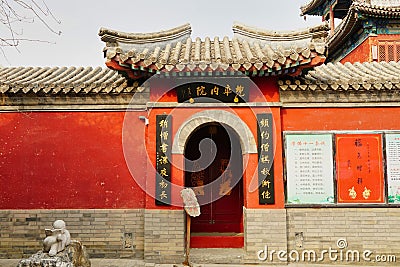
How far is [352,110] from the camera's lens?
707 cm

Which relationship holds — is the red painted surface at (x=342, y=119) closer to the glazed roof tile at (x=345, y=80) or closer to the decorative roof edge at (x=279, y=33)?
the glazed roof tile at (x=345, y=80)

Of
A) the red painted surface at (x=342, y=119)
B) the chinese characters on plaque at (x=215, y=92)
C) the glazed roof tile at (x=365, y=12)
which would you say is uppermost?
the glazed roof tile at (x=365, y=12)

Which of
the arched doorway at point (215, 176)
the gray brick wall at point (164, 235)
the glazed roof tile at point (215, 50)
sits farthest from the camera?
the arched doorway at point (215, 176)

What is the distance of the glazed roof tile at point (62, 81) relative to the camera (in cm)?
705

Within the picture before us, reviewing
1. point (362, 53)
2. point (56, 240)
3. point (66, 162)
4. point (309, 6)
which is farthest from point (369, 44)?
point (56, 240)

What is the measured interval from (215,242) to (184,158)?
177 cm

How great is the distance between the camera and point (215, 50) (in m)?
7.68

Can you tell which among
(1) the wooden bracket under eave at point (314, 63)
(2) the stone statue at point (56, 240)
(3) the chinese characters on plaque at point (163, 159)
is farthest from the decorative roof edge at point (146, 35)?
(2) the stone statue at point (56, 240)

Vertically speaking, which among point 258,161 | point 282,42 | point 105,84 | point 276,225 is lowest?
point 276,225

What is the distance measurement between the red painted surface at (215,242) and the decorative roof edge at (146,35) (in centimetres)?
381

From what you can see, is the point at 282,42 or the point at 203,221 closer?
the point at 282,42

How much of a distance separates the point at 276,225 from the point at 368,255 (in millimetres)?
1627

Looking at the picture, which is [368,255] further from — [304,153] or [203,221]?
[203,221]

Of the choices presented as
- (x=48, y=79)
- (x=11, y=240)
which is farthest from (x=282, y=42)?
(x=11, y=240)
